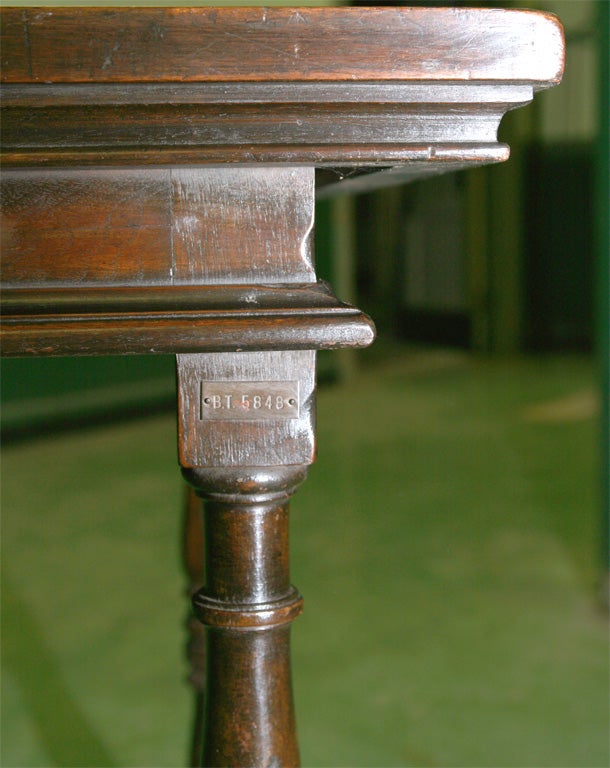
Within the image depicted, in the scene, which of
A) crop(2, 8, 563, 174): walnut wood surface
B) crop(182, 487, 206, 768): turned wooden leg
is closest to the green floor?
crop(182, 487, 206, 768): turned wooden leg

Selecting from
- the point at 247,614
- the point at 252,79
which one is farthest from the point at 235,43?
the point at 247,614

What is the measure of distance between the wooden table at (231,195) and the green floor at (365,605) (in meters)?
1.31

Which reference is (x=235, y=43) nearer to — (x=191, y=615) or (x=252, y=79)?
(x=252, y=79)

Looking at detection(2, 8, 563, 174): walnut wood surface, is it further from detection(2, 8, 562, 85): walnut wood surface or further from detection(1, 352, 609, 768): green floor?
detection(1, 352, 609, 768): green floor

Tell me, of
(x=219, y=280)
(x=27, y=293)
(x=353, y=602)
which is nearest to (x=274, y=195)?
(x=219, y=280)

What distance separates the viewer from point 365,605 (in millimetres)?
2541

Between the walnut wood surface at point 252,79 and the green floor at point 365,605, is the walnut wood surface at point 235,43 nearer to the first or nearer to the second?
the walnut wood surface at point 252,79

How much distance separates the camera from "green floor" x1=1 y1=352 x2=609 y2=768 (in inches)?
76.0

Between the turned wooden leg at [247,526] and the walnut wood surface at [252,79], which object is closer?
the walnut wood surface at [252,79]

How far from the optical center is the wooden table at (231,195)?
21.1 inches

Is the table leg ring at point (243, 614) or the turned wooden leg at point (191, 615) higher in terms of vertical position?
the table leg ring at point (243, 614)

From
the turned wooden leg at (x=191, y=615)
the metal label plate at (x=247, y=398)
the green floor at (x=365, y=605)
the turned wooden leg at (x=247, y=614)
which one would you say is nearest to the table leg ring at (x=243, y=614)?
the turned wooden leg at (x=247, y=614)

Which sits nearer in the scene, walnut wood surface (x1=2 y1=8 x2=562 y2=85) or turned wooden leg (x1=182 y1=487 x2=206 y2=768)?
walnut wood surface (x1=2 y1=8 x2=562 y2=85)

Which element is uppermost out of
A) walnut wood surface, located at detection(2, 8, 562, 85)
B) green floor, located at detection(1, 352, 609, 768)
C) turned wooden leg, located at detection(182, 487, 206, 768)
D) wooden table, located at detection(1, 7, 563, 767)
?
walnut wood surface, located at detection(2, 8, 562, 85)
